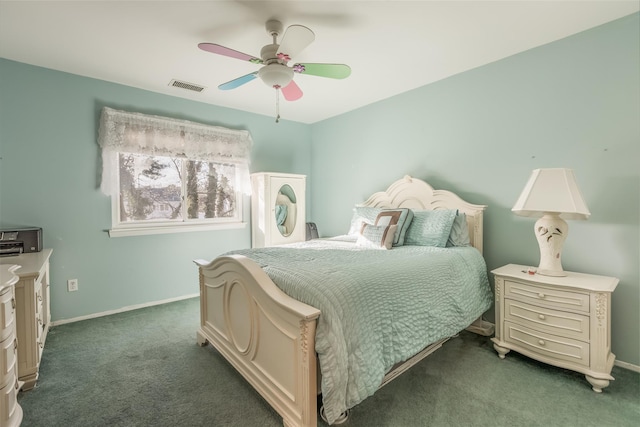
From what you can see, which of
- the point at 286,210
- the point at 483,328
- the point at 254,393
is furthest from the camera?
the point at 286,210

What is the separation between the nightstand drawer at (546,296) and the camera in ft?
6.18

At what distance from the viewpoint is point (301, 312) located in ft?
4.36

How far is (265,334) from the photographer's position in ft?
5.49

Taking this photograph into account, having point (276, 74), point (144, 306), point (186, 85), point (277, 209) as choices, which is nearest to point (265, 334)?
point (276, 74)

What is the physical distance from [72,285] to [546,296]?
399 cm

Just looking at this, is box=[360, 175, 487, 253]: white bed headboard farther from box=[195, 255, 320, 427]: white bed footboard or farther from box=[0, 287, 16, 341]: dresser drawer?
box=[0, 287, 16, 341]: dresser drawer

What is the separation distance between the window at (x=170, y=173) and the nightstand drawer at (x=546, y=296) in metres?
3.11

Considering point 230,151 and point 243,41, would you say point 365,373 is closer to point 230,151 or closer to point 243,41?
point 243,41

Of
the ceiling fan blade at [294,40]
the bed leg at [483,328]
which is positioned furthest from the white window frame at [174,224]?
the bed leg at [483,328]

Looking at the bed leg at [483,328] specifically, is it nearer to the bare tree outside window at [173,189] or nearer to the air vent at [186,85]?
the bare tree outside window at [173,189]

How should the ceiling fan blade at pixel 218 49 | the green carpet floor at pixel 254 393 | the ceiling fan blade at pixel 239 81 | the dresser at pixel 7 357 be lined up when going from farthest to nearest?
the ceiling fan blade at pixel 239 81
the ceiling fan blade at pixel 218 49
the green carpet floor at pixel 254 393
the dresser at pixel 7 357

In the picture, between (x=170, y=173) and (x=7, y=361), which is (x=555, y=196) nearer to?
(x=7, y=361)

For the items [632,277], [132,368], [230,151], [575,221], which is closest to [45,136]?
[230,151]

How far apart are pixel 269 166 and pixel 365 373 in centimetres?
334
